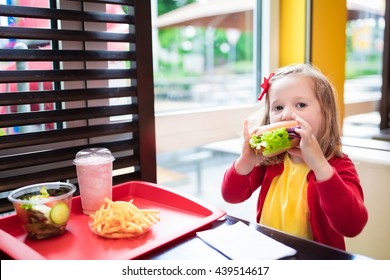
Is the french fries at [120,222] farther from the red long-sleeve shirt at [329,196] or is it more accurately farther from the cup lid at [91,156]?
the red long-sleeve shirt at [329,196]

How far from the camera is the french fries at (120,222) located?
2.69ft

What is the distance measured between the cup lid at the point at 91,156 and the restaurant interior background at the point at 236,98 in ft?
0.79

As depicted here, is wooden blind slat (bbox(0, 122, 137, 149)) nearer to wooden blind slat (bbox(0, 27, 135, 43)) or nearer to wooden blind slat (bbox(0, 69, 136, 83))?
wooden blind slat (bbox(0, 69, 136, 83))

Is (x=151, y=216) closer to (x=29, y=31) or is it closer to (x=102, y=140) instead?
(x=102, y=140)

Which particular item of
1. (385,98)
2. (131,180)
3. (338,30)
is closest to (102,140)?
(131,180)

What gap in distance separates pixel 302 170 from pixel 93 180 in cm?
57

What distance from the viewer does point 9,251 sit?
0.76m

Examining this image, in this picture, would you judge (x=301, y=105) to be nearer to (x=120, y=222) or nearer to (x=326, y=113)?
(x=326, y=113)

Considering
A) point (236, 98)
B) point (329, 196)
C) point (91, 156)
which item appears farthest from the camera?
point (236, 98)

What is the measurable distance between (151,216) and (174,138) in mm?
650

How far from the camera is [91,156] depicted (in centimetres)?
102

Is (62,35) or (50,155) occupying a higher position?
(62,35)

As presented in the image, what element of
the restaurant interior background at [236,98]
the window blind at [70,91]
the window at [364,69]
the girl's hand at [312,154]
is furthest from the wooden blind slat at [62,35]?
the window at [364,69]

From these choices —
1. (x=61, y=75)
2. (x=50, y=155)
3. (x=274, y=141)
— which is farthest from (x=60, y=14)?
(x=274, y=141)
